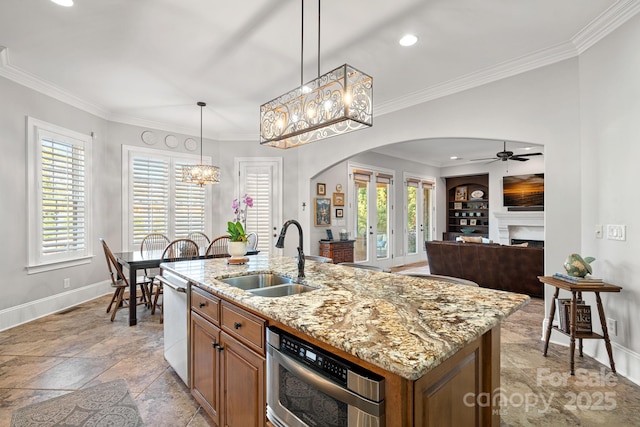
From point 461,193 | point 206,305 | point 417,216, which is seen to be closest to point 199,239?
point 206,305

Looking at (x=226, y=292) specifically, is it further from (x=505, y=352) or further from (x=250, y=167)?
(x=250, y=167)

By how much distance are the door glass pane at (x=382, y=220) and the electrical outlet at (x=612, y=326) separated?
4975 millimetres

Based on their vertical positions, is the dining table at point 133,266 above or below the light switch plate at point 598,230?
below

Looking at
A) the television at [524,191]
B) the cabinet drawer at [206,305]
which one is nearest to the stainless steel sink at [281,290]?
the cabinet drawer at [206,305]

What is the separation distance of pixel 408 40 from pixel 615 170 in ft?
6.85

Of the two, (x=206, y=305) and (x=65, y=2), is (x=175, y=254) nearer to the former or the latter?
(x=206, y=305)

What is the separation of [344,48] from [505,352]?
10.9ft

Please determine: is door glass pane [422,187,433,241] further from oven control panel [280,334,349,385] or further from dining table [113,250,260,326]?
oven control panel [280,334,349,385]

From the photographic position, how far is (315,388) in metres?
1.14

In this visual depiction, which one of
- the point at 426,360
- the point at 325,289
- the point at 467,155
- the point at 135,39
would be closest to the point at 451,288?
the point at 325,289

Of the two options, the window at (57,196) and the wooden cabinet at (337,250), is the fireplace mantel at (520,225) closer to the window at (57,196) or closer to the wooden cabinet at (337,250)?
the wooden cabinet at (337,250)

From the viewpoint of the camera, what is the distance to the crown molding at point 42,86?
343 centimetres

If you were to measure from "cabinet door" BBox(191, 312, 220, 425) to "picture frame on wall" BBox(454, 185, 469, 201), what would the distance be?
30.7 feet

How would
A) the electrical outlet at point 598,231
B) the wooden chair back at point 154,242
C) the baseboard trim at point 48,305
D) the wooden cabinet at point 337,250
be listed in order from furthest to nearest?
1. the wooden cabinet at point 337,250
2. the wooden chair back at point 154,242
3. the baseboard trim at point 48,305
4. the electrical outlet at point 598,231
